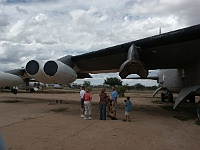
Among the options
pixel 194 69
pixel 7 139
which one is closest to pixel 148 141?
pixel 7 139

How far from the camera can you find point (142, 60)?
13.1 meters

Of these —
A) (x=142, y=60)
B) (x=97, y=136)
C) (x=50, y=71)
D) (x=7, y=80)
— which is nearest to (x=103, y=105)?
(x=97, y=136)

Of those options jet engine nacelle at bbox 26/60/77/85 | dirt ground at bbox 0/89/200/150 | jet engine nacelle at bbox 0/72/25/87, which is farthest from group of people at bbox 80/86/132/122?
jet engine nacelle at bbox 0/72/25/87

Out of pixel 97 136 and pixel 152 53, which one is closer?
pixel 97 136

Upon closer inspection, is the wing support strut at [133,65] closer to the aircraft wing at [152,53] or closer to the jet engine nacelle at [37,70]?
the aircraft wing at [152,53]

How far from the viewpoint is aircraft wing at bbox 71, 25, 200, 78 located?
989 cm

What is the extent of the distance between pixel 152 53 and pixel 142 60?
47.0 inches

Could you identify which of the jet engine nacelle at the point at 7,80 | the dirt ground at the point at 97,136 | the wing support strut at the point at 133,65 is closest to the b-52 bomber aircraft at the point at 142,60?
the wing support strut at the point at 133,65

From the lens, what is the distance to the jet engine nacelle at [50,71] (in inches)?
521

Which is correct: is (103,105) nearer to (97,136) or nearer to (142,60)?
(97,136)

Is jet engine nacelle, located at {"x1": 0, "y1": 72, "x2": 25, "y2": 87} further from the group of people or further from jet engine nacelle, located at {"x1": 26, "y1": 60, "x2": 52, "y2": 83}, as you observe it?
the group of people

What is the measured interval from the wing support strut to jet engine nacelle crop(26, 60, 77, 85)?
3882mm

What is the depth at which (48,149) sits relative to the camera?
218 inches

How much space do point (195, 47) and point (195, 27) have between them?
1.43 meters
